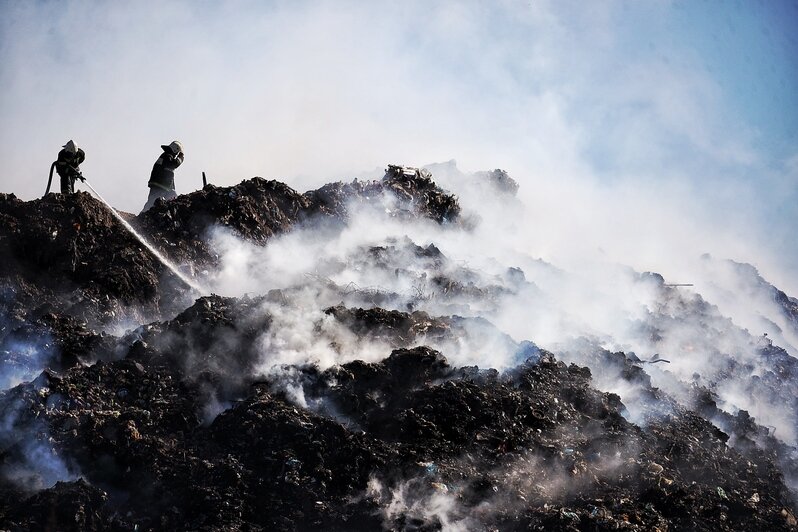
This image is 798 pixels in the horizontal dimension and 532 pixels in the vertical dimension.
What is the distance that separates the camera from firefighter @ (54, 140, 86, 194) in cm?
1374

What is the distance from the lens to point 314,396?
9766 millimetres

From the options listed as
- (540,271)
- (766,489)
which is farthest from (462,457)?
(540,271)

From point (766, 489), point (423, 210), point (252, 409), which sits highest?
point (423, 210)

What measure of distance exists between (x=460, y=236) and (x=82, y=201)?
831cm

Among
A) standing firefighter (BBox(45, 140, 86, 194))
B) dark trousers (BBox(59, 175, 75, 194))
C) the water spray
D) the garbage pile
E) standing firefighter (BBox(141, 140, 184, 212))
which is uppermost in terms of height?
standing firefighter (BBox(141, 140, 184, 212))

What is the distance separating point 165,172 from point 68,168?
214cm

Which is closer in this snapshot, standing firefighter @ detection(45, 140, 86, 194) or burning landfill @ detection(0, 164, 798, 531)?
burning landfill @ detection(0, 164, 798, 531)

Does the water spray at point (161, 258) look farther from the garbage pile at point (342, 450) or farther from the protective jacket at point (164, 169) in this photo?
the protective jacket at point (164, 169)

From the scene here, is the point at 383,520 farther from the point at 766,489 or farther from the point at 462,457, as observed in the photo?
the point at 766,489

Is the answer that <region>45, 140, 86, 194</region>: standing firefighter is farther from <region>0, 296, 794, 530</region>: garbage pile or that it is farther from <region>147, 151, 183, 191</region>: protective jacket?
<region>0, 296, 794, 530</region>: garbage pile

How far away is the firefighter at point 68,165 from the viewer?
13742 mm

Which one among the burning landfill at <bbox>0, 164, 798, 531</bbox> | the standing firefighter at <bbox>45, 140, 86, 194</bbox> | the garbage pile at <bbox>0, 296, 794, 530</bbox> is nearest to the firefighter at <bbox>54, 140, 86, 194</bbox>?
the standing firefighter at <bbox>45, 140, 86, 194</bbox>

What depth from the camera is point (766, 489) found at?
35.4 feet

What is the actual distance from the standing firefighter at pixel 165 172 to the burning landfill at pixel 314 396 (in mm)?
1971
